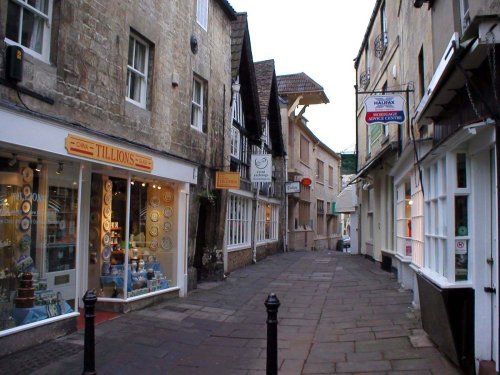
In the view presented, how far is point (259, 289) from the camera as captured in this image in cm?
1255

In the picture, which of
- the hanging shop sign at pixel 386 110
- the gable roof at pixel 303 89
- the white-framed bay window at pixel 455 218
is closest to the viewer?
the white-framed bay window at pixel 455 218

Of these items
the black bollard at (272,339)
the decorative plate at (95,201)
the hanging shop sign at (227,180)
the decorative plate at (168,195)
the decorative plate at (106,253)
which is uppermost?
the hanging shop sign at (227,180)

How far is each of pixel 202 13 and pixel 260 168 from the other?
20.0ft

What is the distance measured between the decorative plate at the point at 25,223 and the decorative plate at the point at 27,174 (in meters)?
0.55

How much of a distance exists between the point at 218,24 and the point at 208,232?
18.9ft

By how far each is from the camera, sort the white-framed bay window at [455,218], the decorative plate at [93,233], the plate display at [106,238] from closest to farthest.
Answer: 1. the white-framed bay window at [455,218]
2. the decorative plate at [93,233]
3. the plate display at [106,238]

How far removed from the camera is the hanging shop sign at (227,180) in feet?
42.6

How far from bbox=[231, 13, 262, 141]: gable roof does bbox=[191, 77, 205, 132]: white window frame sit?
2.36 m

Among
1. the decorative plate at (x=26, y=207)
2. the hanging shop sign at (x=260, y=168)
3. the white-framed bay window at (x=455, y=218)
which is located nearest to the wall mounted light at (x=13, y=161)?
the decorative plate at (x=26, y=207)

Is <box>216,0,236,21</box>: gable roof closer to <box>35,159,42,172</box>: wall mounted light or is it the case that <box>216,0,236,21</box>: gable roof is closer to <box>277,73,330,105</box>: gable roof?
<box>35,159,42,172</box>: wall mounted light

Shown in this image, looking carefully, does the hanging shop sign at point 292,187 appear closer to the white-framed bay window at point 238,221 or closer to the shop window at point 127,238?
the white-framed bay window at point 238,221

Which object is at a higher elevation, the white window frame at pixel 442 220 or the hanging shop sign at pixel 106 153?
the hanging shop sign at pixel 106 153

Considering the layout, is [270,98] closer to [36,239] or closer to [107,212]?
[107,212]

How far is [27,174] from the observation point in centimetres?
716
